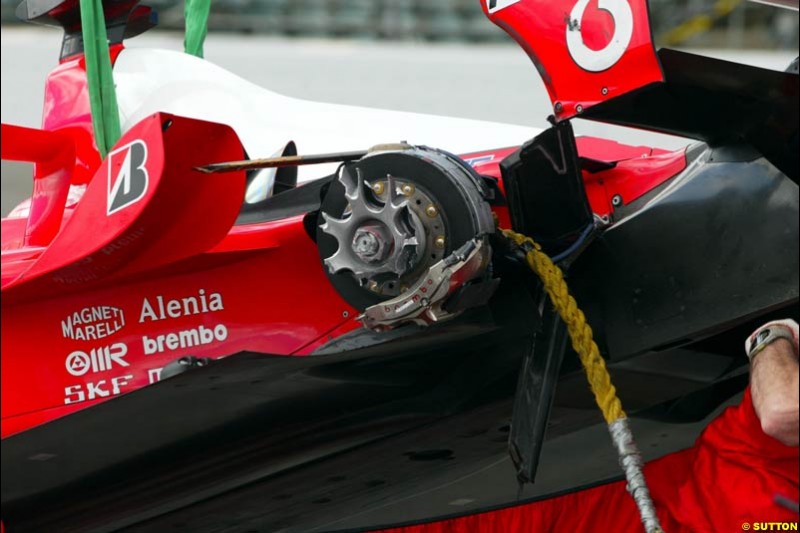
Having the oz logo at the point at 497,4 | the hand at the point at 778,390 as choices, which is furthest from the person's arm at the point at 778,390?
the oz logo at the point at 497,4

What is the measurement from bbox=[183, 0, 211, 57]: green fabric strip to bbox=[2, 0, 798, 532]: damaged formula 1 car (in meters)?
0.49

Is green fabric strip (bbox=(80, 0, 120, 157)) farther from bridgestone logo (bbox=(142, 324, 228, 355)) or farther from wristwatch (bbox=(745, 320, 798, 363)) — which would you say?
wristwatch (bbox=(745, 320, 798, 363))

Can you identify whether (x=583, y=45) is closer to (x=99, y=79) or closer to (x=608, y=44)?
(x=608, y=44)

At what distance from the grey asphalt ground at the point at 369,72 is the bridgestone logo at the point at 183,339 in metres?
2.99

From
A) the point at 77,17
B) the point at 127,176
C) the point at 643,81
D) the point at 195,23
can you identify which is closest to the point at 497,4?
the point at 643,81

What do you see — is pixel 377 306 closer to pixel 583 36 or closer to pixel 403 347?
pixel 403 347

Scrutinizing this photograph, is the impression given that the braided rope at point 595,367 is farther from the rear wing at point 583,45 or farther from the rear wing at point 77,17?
the rear wing at point 77,17

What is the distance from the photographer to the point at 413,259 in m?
1.46

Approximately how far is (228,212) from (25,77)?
4219 mm

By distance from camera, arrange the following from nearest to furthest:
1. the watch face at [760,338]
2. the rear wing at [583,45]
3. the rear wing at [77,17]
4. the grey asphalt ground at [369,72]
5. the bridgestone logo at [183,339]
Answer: the rear wing at [583,45], the watch face at [760,338], the bridgestone logo at [183,339], the rear wing at [77,17], the grey asphalt ground at [369,72]

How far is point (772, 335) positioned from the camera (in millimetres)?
1520

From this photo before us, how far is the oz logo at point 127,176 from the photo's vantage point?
1.44 m

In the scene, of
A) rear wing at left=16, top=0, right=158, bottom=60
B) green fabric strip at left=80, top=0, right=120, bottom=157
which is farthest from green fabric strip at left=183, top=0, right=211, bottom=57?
green fabric strip at left=80, top=0, right=120, bottom=157

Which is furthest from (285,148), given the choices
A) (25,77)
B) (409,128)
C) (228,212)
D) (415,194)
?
(25,77)
